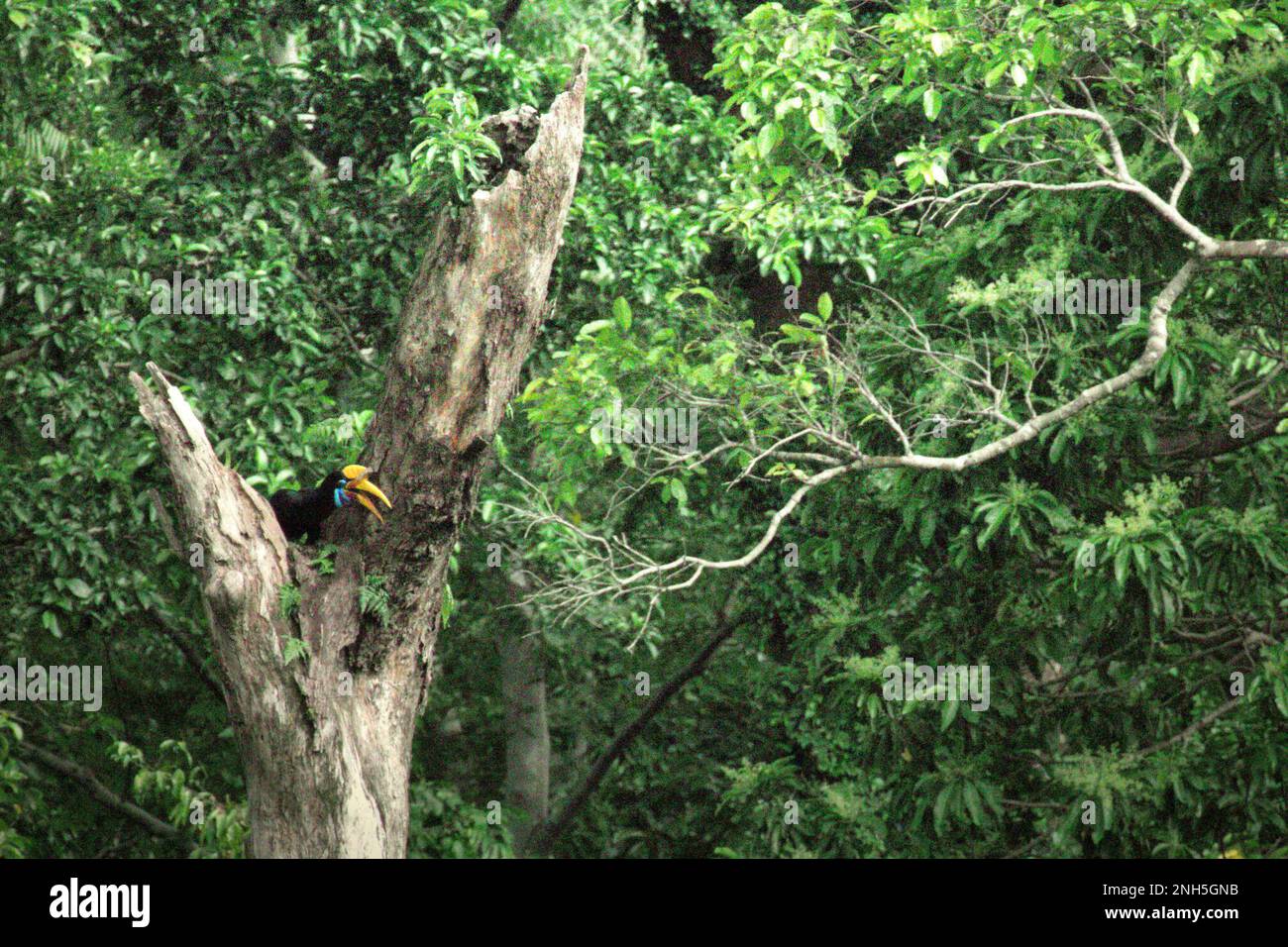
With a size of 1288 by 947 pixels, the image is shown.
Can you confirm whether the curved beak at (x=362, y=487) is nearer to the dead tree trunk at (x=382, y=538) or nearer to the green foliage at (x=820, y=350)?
the dead tree trunk at (x=382, y=538)

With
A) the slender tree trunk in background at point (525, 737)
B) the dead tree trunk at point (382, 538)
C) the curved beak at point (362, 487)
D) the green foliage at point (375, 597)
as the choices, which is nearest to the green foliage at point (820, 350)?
the green foliage at point (375, 597)

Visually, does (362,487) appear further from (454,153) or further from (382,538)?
(454,153)

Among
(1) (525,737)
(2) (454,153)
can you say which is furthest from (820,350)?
(1) (525,737)

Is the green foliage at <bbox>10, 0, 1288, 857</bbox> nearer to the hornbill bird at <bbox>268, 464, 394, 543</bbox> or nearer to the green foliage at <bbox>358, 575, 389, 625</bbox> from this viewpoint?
the green foliage at <bbox>358, 575, 389, 625</bbox>

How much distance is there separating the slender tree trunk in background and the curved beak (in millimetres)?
5786

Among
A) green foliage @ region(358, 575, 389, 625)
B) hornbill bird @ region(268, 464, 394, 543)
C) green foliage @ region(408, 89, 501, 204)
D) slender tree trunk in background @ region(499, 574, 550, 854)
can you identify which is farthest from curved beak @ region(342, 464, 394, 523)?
slender tree trunk in background @ region(499, 574, 550, 854)

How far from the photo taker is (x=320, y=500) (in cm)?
634

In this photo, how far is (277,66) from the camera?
866cm

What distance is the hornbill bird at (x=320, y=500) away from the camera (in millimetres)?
6121

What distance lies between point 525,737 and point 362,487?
20.8 feet

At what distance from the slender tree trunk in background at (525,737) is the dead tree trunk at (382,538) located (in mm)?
5452

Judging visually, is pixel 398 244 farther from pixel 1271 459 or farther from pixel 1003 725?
pixel 1271 459

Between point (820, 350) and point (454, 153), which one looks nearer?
point (454, 153)

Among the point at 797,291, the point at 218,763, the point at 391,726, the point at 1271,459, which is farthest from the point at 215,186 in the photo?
the point at 1271,459
